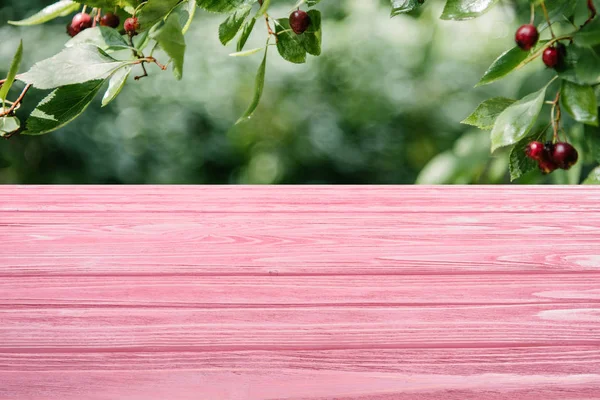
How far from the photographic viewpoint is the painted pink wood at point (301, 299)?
1.39 ft

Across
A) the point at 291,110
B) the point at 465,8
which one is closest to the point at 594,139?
the point at 465,8

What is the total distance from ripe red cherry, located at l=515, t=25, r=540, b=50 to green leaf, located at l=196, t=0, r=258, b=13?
8.4 inches

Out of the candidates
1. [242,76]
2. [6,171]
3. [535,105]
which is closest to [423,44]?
[242,76]

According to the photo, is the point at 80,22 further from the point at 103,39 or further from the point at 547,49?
the point at 547,49

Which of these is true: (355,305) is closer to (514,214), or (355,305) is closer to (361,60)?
(514,214)

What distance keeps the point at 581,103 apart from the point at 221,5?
10.5 inches

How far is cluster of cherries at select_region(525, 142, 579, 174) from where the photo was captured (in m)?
0.66

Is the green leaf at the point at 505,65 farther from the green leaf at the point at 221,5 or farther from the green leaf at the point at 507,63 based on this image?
the green leaf at the point at 221,5

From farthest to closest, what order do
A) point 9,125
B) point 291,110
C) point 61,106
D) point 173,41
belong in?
point 291,110
point 9,125
point 61,106
point 173,41

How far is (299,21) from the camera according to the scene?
0.58 m

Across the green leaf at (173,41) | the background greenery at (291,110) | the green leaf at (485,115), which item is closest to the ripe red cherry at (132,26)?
the green leaf at (173,41)

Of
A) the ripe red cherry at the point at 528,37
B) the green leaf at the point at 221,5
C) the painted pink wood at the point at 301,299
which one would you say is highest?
the green leaf at the point at 221,5

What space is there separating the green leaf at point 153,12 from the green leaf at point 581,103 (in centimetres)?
29

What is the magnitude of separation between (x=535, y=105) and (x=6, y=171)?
1221 mm
